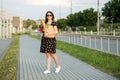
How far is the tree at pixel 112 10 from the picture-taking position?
63938 millimetres

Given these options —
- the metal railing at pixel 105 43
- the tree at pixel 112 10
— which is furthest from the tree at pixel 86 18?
the metal railing at pixel 105 43

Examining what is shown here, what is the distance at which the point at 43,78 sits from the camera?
36.4 feet

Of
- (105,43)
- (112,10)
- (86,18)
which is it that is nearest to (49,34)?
(105,43)

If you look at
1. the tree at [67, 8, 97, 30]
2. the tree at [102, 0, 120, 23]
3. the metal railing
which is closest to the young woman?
the metal railing

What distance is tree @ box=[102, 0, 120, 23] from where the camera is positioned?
2517 inches

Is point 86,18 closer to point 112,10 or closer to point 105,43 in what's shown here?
point 112,10

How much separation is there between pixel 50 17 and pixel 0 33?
4807cm

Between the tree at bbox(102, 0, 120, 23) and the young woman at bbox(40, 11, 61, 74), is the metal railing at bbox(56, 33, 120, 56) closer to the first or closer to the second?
the young woman at bbox(40, 11, 61, 74)

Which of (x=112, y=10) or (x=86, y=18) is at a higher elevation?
(x=112, y=10)

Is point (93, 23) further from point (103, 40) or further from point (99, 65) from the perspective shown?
point (99, 65)

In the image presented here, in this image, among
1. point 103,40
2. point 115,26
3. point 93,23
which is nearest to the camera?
point 103,40

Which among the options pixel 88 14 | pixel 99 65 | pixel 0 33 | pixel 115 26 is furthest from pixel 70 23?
pixel 99 65

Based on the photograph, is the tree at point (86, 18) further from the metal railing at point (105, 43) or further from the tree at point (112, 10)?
the metal railing at point (105, 43)

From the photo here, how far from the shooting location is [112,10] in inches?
2542
